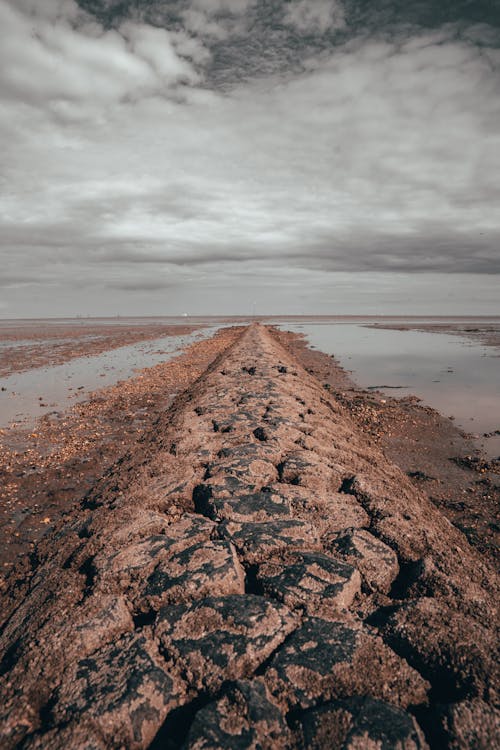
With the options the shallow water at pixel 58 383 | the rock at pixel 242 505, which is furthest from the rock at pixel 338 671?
the shallow water at pixel 58 383

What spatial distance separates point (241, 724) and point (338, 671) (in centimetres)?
52

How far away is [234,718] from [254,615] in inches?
21.8

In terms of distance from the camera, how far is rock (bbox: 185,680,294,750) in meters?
1.62

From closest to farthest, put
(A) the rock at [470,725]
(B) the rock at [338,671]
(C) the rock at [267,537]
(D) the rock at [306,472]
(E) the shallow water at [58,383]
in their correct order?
1. (A) the rock at [470,725]
2. (B) the rock at [338,671]
3. (C) the rock at [267,537]
4. (D) the rock at [306,472]
5. (E) the shallow water at [58,383]

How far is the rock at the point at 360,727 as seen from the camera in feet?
5.27

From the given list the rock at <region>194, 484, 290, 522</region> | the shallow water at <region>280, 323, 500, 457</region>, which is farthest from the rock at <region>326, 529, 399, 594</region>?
the shallow water at <region>280, 323, 500, 457</region>

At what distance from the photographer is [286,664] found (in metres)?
1.97

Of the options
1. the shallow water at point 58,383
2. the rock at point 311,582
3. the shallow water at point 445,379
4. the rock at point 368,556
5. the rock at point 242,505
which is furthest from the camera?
the shallow water at point 58,383

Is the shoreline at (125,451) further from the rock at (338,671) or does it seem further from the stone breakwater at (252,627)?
the rock at (338,671)

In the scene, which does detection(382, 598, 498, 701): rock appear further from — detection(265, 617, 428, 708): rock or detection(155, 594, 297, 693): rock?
detection(155, 594, 297, 693): rock

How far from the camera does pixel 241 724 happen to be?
1691 millimetres

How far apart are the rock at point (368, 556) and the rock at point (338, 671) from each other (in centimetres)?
52

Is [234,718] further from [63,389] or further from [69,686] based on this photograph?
[63,389]

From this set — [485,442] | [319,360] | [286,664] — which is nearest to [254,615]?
[286,664]
